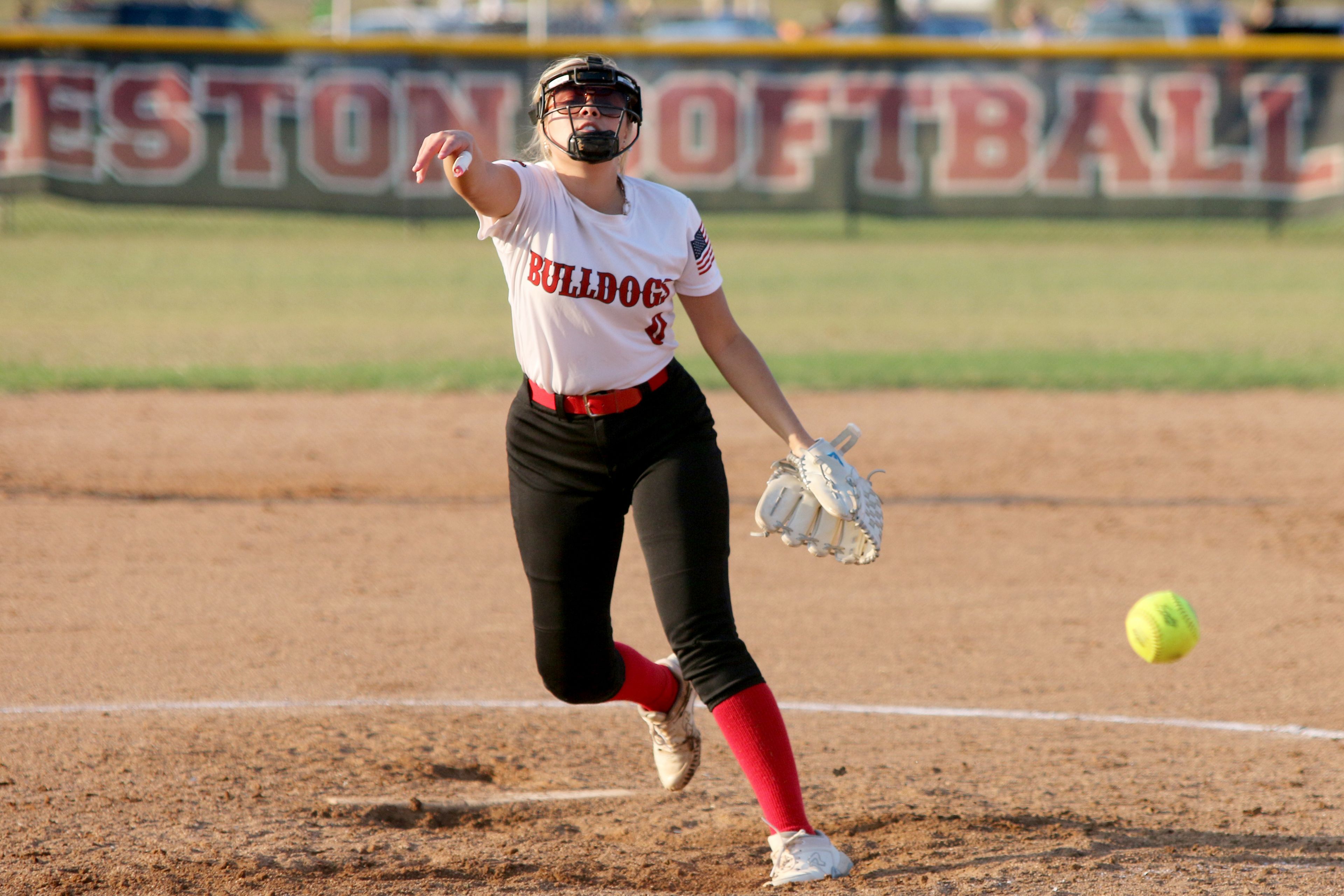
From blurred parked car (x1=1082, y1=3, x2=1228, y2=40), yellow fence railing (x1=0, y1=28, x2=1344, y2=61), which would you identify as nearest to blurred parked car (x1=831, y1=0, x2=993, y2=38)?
blurred parked car (x1=1082, y1=3, x2=1228, y2=40)

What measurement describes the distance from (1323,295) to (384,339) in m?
8.80

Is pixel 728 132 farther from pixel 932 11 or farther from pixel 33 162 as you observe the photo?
pixel 932 11

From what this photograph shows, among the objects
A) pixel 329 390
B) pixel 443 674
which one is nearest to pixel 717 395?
pixel 329 390

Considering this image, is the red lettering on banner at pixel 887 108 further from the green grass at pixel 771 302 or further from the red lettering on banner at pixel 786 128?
the green grass at pixel 771 302

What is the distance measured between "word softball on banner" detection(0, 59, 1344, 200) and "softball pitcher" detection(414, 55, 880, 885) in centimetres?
1289

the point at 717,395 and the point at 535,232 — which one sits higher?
the point at 535,232

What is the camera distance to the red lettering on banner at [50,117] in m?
15.6

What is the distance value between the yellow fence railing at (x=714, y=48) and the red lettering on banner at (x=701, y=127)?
386 mm

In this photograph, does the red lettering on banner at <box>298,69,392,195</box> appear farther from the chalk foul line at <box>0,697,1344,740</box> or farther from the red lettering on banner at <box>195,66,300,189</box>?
the chalk foul line at <box>0,697,1344,740</box>

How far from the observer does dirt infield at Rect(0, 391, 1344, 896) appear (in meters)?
3.59

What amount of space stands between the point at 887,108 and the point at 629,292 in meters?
14.0

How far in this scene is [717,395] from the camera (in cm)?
971

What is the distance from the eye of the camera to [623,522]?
3654mm

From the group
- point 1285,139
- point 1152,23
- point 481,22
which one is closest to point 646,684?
point 1285,139
